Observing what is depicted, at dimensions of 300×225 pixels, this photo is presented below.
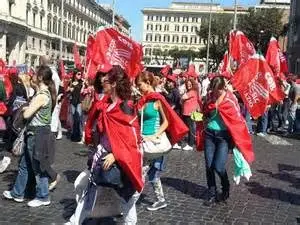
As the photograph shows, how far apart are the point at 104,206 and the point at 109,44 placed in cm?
472

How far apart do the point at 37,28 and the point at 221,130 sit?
257 ft

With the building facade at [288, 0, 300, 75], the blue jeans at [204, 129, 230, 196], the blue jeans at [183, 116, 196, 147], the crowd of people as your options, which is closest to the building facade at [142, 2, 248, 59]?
the building facade at [288, 0, 300, 75]

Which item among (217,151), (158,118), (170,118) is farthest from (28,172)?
(217,151)

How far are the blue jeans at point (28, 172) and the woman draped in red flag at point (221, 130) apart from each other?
2.02 metres

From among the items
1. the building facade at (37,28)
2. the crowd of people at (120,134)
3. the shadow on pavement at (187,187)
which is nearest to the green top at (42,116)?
the crowd of people at (120,134)

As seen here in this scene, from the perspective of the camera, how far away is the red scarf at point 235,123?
6.98 m

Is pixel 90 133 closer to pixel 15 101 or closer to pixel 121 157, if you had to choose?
pixel 121 157

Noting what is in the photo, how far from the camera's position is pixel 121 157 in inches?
191

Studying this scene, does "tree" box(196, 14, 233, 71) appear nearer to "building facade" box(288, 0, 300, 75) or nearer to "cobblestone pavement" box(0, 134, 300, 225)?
"building facade" box(288, 0, 300, 75)

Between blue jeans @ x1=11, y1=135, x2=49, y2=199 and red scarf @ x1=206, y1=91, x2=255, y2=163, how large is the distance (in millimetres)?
2178

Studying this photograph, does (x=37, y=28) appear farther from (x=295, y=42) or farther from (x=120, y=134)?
(x=120, y=134)

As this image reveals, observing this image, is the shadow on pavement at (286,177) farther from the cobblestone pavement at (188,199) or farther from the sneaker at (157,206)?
the sneaker at (157,206)

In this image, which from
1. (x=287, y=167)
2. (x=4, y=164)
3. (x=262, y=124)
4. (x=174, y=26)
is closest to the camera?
(x=4, y=164)

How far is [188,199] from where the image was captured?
7.35 meters
